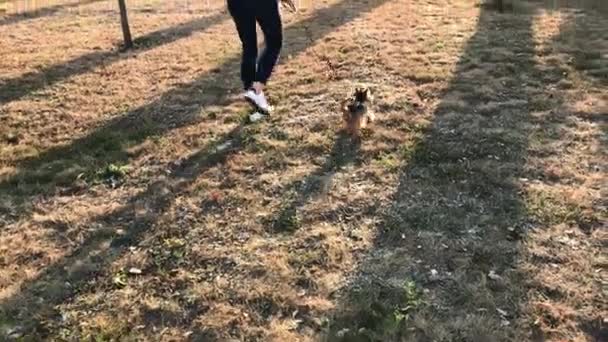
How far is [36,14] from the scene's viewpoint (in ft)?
36.2

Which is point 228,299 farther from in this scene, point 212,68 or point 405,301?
point 212,68

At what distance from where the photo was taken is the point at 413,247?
423cm

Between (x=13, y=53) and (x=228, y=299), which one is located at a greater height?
(x=13, y=53)

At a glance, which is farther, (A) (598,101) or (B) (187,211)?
(A) (598,101)

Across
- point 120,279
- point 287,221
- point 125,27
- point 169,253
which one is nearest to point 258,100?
point 287,221

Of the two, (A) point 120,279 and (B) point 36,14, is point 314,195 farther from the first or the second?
(B) point 36,14

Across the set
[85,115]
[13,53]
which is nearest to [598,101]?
[85,115]

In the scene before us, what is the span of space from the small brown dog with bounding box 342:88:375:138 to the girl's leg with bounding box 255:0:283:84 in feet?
2.36

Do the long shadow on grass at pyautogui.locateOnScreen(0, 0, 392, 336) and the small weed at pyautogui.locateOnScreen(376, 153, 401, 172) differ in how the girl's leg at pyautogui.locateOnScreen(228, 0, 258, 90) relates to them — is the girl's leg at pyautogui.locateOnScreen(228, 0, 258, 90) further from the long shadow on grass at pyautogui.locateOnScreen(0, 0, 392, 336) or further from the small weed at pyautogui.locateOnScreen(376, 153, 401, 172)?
the small weed at pyautogui.locateOnScreen(376, 153, 401, 172)

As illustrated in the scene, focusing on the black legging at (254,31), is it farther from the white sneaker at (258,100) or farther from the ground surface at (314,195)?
the ground surface at (314,195)

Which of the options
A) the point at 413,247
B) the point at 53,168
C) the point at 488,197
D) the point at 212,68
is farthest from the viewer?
the point at 212,68

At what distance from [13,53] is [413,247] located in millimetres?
6438

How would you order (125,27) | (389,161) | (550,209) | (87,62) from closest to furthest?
1. (550,209)
2. (389,161)
3. (87,62)
4. (125,27)

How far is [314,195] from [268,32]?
1.53 metres
